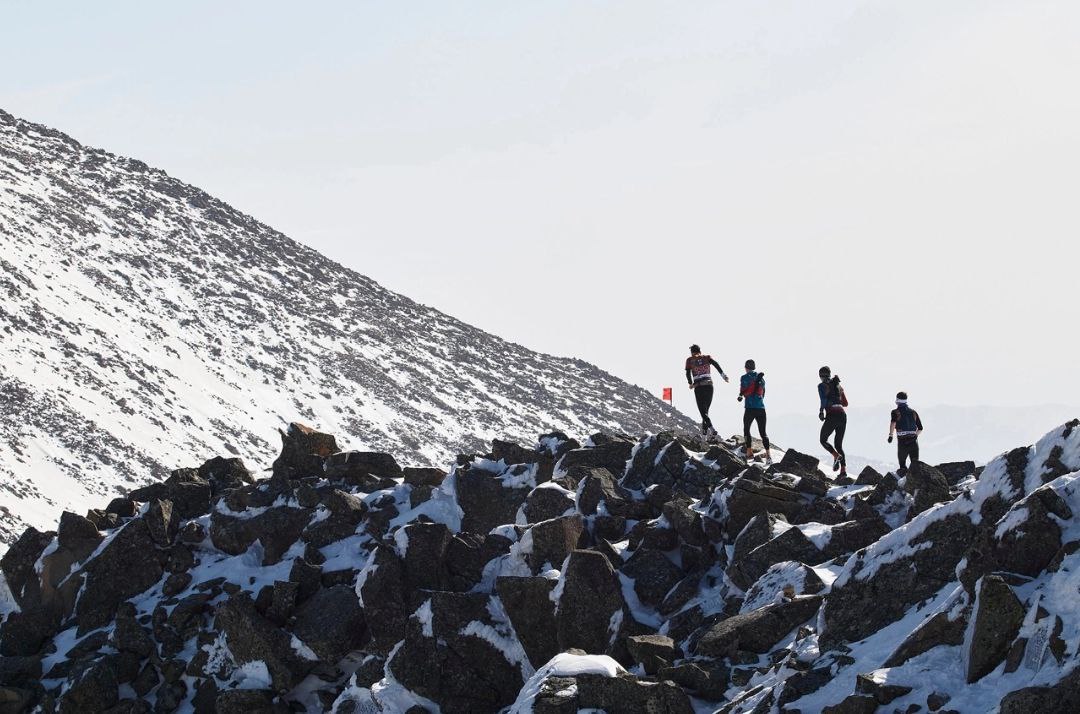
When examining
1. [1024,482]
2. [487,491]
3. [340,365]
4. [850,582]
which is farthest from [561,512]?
[340,365]

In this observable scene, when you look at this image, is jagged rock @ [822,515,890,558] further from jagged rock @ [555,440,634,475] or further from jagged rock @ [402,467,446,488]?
jagged rock @ [402,467,446,488]

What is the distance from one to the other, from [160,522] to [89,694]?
16.6 ft

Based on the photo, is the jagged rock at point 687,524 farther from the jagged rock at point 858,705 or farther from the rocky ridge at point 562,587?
the jagged rock at point 858,705

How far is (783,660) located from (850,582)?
1.55 m

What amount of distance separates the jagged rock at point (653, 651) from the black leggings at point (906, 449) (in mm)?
9093

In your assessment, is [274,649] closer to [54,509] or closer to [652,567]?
[652,567]

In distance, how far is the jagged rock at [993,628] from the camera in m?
10.9

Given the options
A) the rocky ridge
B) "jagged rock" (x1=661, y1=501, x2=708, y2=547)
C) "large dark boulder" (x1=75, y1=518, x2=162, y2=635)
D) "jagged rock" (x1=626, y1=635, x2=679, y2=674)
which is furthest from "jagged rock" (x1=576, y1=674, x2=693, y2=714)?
"large dark boulder" (x1=75, y1=518, x2=162, y2=635)

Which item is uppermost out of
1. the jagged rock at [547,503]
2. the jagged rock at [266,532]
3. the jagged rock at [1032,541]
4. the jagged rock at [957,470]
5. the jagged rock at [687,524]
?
the jagged rock at [957,470]

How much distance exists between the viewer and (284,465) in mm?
26938

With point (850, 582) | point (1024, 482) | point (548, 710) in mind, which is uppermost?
point (1024, 482)

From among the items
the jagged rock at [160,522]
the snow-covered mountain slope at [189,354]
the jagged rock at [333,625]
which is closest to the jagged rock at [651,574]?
the jagged rock at [333,625]

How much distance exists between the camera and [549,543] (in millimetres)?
19625

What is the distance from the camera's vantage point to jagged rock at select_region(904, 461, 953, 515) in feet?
59.7
